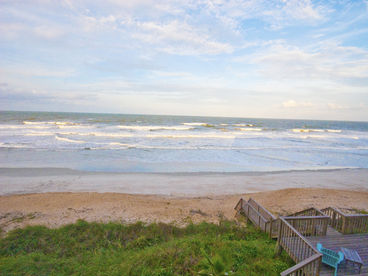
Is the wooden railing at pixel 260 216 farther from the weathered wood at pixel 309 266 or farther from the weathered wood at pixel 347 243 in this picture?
the weathered wood at pixel 309 266

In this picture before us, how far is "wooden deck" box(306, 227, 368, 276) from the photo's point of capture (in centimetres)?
508

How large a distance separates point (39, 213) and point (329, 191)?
587 inches

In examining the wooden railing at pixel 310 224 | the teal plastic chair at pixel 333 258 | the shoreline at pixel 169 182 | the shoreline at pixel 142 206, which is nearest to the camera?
the teal plastic chair at pixel 333 258

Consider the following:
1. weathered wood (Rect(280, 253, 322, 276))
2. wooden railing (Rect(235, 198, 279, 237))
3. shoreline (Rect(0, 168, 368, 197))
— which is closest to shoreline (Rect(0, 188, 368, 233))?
wooden railing (Rect(235, 198, 279, 237))

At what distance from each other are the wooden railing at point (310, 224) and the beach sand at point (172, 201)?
3134 millimetres

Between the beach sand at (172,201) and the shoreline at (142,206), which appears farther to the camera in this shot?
the beach sand at (172,201)

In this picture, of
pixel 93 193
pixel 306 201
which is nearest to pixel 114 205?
pixel 93 193

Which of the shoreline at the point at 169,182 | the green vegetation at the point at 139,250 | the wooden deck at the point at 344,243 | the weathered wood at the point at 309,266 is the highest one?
the weathered wood at the point at 309,266

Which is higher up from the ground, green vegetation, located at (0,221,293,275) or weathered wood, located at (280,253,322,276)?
weathered wood, located at (280,253,322,276)

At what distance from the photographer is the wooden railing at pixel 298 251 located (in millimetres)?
4805

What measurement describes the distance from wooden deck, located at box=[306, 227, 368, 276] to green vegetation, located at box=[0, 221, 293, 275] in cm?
110

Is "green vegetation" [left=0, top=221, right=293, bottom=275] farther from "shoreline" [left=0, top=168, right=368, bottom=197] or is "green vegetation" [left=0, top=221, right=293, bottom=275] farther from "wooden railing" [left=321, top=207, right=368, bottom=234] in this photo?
"shoreline" [left=0, top=168, right=368, bottom=197]

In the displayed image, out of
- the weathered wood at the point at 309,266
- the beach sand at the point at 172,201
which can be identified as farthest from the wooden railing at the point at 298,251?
the beach sand at the point at 172,201

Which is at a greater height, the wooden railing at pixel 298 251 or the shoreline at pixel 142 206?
the wooden railing at pixel 298 251
